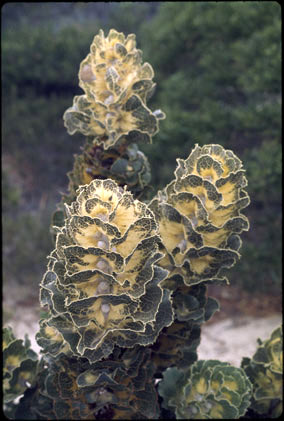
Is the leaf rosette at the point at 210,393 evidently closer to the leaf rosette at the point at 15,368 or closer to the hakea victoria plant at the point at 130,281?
the hakea victoria plant at the point at 130,281

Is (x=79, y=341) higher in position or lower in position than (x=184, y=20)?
lower

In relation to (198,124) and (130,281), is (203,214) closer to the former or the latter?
(130,281)

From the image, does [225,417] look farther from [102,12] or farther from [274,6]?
[102,12]

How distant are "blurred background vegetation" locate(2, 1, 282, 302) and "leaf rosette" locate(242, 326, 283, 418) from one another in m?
2.83

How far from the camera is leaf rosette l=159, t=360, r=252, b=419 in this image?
1.45 meters

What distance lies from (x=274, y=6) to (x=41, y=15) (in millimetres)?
6880

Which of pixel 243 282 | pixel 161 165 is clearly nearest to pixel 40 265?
pixel 161 165

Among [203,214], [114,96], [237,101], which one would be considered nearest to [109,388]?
[203,214]

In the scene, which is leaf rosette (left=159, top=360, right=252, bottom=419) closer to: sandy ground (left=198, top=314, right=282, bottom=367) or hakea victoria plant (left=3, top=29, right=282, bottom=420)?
hakea victoria plant (left=3, top=29, right=282, bottom=420)

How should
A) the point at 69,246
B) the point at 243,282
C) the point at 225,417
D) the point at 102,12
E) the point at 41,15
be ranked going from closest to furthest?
1. the point at 69,246
2. the point at 225,417
3. the point at 243,282
4. the point at 41,15
5. the point at 102,12

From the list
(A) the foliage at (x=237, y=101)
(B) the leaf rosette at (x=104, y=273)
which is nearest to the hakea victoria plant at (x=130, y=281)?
(B) the leaf rosette at (x=104, y=273)

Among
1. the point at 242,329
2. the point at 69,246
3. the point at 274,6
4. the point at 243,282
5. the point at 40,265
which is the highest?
the point at 274,6

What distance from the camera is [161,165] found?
5820mm

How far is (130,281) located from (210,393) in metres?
0.55
